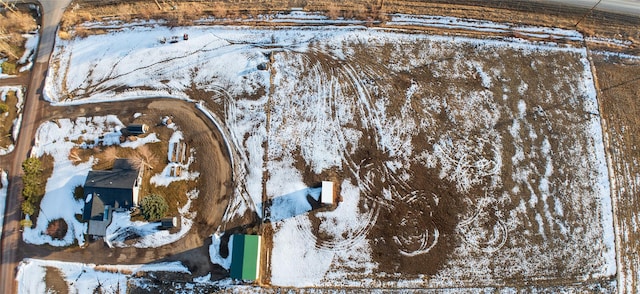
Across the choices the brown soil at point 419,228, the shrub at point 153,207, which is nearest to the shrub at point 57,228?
the shrub at point 153,207

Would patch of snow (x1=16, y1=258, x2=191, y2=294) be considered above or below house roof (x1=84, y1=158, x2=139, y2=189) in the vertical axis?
below

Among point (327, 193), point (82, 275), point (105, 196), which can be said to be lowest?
point (82, 275)

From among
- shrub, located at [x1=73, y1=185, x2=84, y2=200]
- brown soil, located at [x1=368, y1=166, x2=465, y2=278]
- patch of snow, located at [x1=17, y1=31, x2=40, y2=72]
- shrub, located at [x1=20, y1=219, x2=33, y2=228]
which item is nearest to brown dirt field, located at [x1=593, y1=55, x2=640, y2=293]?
brown soil, located at [x1=368, y1=166, x2=465, y2=278]

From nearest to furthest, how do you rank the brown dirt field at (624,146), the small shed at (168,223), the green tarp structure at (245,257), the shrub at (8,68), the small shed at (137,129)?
the green tarp structure at (245,257), the small shed at (168,223), the brown dirt field at (624,146), the small shed at (137,129), the shrub at (8,68)

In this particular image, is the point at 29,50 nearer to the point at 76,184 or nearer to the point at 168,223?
the point at 76,184

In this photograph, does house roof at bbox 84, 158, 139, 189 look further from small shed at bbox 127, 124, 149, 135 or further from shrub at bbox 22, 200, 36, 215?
shrub at bbox 22, 200, 36, 215

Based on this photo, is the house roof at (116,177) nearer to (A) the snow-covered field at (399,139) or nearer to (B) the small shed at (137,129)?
(B) the small shed at (137,129)

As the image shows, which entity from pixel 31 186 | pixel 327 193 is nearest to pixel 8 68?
pixel 31 186
